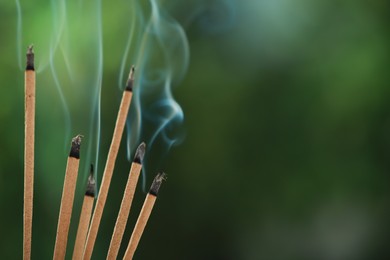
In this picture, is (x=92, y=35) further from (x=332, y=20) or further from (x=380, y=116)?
(x=380, y=116)

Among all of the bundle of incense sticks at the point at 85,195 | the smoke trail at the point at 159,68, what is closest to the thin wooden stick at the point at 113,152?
the bundle of incense sticks at the point at 85,195

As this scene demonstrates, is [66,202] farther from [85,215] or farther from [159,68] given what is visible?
[159,68]

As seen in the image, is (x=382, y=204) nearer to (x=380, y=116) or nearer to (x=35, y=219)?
(x=380, y=116)

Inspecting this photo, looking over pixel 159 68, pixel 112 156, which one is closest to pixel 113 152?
pixel 112 156

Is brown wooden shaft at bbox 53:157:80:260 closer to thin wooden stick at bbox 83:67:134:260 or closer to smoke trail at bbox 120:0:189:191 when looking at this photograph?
thin wooden stick at bbox 83:67:134:260

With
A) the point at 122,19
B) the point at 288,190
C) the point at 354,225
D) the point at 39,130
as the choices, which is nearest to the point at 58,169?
the point at 39,130

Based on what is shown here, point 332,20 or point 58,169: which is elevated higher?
point 332,20

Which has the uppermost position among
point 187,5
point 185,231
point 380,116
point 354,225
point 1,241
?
point 187,5
